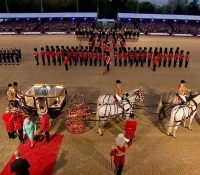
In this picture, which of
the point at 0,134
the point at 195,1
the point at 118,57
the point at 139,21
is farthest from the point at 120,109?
the point at 195,1

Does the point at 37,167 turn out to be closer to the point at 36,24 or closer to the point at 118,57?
the point at 118,57

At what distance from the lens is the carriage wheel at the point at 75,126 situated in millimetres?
8430

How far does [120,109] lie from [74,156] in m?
2.29

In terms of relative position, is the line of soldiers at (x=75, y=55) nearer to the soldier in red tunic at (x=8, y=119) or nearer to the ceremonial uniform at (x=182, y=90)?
the ceremonial uniform at (x=182, y=90)

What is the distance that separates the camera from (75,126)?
8547 mm

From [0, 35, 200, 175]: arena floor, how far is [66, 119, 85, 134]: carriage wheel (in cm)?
19

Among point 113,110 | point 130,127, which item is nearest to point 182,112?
point 130,127

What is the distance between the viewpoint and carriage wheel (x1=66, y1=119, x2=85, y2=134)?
8430 millimetres

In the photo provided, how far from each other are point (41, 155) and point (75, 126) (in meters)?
1.63

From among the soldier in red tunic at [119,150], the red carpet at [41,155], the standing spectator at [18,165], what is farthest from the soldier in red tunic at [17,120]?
the soldier in red tunic at [119,150]

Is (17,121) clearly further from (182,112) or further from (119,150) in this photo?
(182,112)

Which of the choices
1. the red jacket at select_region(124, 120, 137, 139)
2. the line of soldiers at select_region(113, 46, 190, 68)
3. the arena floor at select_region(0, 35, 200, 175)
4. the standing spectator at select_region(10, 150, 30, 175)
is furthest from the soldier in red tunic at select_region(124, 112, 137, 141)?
the line of soldiers at select_region(113, 46, 190, 68)

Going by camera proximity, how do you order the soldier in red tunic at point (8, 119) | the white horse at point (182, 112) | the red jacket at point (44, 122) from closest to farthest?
the red jacket at point (44, 122)
the soldier in red tunic at point (8, 119)
the white horse at point (182, 112)

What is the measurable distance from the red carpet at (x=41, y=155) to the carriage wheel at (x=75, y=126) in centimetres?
47
